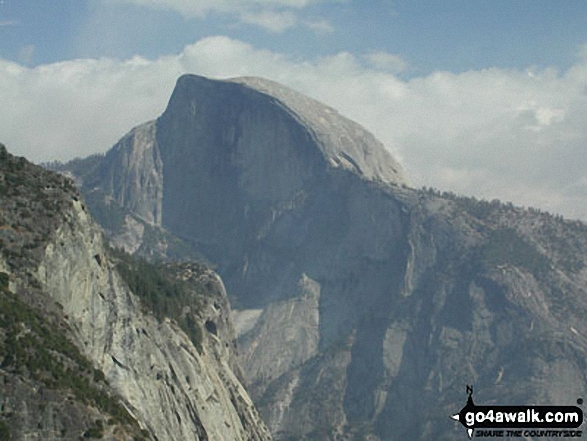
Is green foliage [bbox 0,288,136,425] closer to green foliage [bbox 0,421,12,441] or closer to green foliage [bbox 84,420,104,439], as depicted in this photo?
green foliage [bbox 84,420,104,439]

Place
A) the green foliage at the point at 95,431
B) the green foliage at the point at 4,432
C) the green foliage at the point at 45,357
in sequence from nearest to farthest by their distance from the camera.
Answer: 1. the green foliage at the point at 4,432
2. the green foliage at the point at 95,431
3. the green foliage at the point at 45,357

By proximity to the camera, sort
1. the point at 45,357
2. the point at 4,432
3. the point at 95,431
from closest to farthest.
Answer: the point at 4,432 < the point at 95,431 < the point at 45,357

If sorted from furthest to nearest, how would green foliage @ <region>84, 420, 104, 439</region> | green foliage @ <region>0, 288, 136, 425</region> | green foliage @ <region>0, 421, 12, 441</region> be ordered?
green foliage @ <region>0, 288, 136, 425</region>, green foliage @ <region>84, 420, 104, 439</region>, green foliage @ <region>0, 421, 12, 441</region>

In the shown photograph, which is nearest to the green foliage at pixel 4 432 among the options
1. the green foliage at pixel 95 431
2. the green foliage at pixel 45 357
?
the green foliage at pixel 95 431

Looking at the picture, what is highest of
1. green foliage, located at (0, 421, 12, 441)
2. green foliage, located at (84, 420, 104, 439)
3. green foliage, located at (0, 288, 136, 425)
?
green foliage, located at (0, 288, 136, 425)

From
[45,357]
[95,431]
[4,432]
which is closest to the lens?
[4,432]

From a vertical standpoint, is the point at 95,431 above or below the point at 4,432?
above

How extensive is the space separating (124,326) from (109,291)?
676 cm

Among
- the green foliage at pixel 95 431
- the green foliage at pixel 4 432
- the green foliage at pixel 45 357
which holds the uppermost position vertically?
the green foliage at pixel 45 357

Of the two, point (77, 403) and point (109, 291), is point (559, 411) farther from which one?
point (109, 291)

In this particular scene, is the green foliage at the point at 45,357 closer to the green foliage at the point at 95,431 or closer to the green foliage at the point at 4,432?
the green foliage at the point at 95,431

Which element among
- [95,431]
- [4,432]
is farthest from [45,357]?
[4,432]

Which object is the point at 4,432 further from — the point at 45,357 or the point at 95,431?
the point at 45,357

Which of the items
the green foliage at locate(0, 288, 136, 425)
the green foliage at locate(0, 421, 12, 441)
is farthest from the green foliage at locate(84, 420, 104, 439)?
the green foliage at locate(0, 421, 12, 441)
